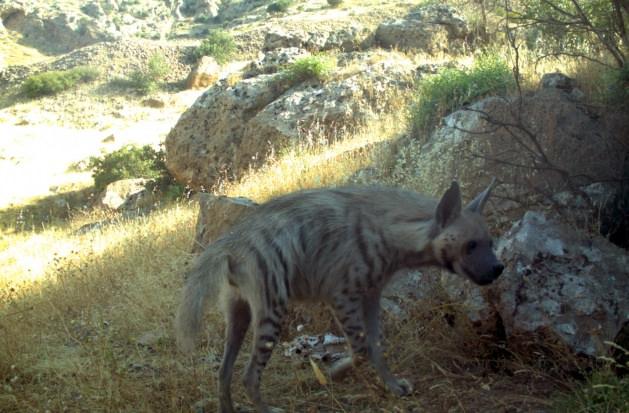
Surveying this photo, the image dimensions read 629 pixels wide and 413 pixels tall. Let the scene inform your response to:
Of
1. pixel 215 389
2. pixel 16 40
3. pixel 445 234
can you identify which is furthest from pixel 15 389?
pixel 16 40

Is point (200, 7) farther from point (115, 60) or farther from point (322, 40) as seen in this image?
point (322, 40)

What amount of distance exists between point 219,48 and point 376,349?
31.2 m

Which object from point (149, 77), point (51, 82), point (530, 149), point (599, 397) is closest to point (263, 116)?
point (530, 149)

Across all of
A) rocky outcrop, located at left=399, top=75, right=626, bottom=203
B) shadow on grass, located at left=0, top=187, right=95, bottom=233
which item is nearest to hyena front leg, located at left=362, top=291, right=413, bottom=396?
rocky outcrop, located at left=399, top=75, right=626, bottom=203

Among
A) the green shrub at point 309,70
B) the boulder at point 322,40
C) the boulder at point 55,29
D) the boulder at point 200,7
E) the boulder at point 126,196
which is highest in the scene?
the boulder at point 200,7

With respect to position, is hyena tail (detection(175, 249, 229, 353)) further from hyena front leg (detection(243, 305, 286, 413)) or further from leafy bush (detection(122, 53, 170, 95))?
leafy bush (detection(122, 53, 170, 95))

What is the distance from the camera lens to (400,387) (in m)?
4.08

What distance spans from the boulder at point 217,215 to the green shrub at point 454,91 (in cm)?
379

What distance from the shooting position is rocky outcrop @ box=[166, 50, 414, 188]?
11.9 meters

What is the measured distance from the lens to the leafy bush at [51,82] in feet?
107

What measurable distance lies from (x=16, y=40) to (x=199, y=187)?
38.4 metres

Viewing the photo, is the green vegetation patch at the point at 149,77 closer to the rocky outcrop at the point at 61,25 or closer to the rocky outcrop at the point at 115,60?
the rocky outcrop at the point at 115,60

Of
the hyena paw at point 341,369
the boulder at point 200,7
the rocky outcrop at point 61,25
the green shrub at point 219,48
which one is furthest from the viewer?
the boulder at point 200,7

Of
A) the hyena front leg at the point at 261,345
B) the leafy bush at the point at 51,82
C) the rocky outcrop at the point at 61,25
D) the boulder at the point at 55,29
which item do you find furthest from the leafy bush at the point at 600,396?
the boulder at the point at 55,29
